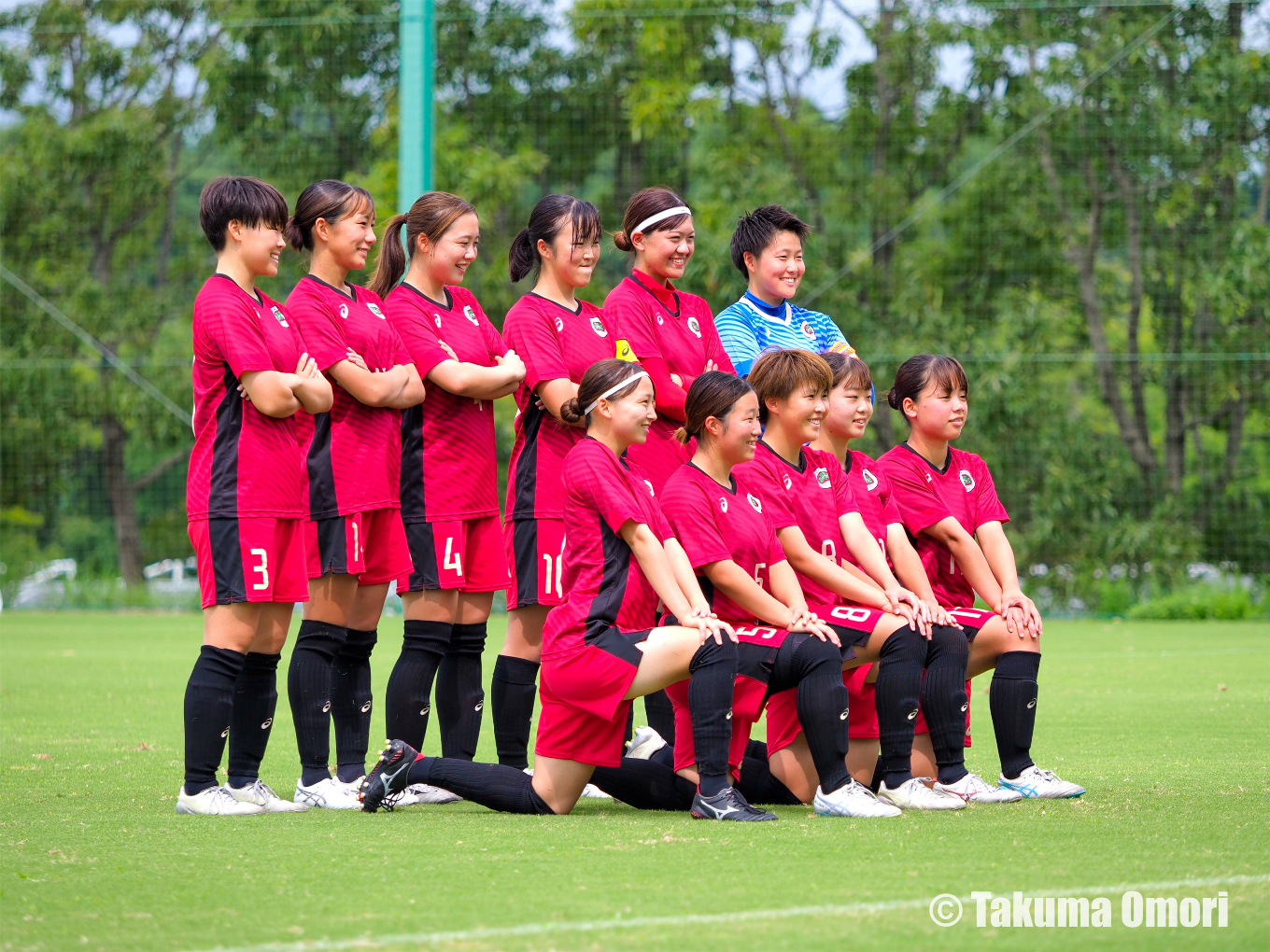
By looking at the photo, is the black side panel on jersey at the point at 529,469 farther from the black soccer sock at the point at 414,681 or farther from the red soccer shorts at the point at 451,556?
the black soccer sock at the point at 414,681

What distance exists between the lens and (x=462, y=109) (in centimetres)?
1499

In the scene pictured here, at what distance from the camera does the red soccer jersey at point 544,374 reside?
14.9 ft

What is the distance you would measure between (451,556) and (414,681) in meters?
0.38

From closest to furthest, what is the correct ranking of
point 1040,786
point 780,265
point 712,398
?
1. point 712,398
2. point 1040,786
3. point 780,265

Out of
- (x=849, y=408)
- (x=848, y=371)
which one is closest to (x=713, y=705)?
(x=849, y=408)

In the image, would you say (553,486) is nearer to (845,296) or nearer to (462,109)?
(845,296)

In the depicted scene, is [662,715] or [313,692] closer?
[313,692]

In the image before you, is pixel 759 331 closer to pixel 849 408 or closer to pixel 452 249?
pixel 849 408

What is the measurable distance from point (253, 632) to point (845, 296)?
407 inches

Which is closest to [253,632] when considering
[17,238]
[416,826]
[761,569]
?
[416,826]

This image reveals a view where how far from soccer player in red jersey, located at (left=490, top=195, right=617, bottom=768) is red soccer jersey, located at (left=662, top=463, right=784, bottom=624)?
1.50 feet

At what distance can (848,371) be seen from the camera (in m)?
4.60

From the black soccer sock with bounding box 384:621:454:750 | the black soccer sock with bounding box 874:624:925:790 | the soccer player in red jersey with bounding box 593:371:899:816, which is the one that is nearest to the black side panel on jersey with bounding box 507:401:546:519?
the black soccer sock with bounding box 384:621:454:750

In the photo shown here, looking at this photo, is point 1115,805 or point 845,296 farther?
point 845,296
